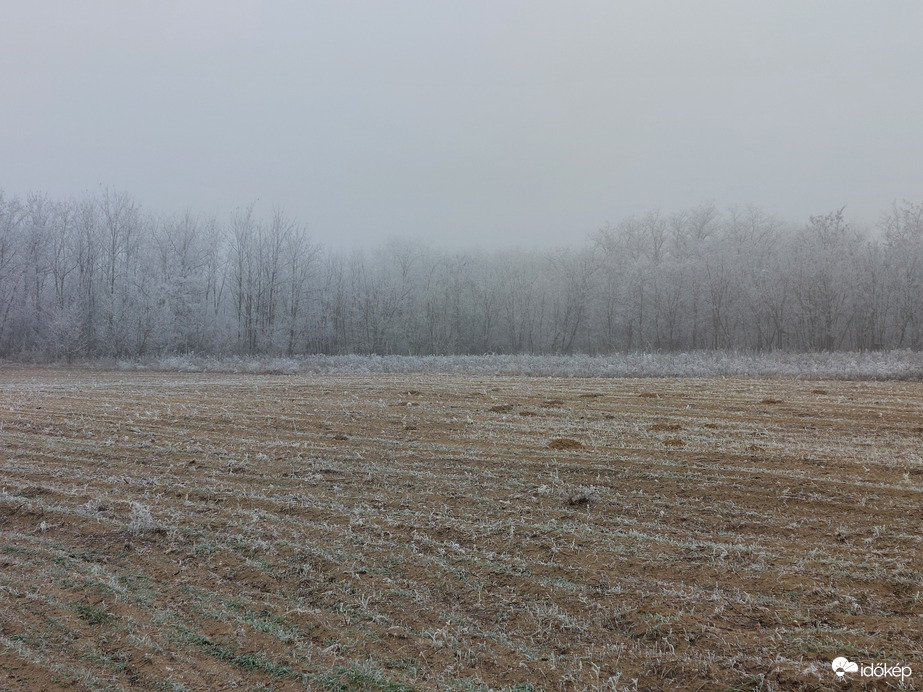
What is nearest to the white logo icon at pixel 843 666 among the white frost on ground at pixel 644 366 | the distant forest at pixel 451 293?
the white frost on ground at pixel 644 366

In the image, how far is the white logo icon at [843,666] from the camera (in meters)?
2.37

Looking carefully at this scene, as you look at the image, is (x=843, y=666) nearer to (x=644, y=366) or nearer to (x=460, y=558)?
(x=460, y=558)

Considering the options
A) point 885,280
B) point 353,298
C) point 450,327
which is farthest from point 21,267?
point 885,280

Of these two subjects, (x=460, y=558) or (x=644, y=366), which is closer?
(x=460, y=558)

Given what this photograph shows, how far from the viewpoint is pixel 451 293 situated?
44.1 metres

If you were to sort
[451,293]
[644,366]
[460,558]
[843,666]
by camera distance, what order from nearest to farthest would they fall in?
1. [843,666]
2. [460,558]
3. [644,366]
4. [451,293]

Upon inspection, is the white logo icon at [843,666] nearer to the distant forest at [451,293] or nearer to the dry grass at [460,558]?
the dry grass at [460,558]

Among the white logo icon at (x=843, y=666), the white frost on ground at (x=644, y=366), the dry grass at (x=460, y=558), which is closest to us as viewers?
the white logo icon at (x=843, y=666)

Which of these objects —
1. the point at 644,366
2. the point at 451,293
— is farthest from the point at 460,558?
the point at 451,293

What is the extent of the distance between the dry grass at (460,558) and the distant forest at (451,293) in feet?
92.4

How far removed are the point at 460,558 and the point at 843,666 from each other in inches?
87.2

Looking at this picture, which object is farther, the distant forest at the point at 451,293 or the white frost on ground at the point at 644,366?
the distant forest at the point at 451,293

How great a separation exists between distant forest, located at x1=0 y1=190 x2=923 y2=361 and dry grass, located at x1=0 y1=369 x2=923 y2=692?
28176 mm

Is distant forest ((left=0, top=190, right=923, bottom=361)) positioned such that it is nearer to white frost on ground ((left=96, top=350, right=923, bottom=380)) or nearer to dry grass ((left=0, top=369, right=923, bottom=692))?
white frost on ground ((left=96, top=350, right=923, bottom=380))
